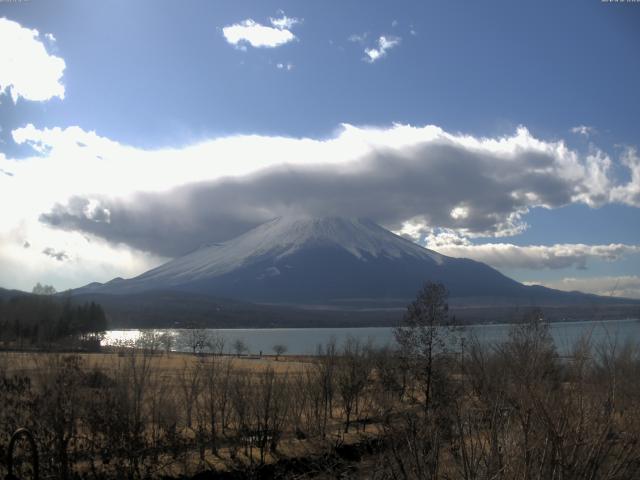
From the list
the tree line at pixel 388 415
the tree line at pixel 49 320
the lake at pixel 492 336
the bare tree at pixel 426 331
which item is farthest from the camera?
the tree line at pixel 49 320

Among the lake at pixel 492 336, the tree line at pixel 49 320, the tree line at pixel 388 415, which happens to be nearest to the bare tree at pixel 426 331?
the tree line at pixel 388 415

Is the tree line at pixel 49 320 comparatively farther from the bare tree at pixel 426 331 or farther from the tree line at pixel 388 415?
the bare tree at pixel 426 331

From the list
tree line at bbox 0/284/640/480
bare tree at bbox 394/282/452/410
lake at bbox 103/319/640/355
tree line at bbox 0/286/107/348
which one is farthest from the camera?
tree line at bbox 0/286/107/348

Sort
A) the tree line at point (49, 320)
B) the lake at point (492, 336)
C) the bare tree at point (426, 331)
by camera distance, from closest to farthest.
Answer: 1. the lake at point (492, 336)
2. the bare tree at point (426, 331)
3. the tree line at point (49, 320)

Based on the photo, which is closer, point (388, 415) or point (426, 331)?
point (388, 415)

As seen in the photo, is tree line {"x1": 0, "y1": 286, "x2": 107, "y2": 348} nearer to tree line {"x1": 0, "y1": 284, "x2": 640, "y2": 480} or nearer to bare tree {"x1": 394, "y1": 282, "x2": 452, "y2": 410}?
tree line {"x1": 0, "y1": 284, "x2": 640, "y2": 480}

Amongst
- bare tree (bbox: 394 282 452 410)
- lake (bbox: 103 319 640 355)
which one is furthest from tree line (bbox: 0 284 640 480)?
lake (bbox: 103 319 640 355)

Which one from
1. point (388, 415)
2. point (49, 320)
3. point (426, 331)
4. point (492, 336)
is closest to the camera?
point (388, 415)

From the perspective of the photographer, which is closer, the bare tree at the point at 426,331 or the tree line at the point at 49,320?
the bare tree at the point at 426,331

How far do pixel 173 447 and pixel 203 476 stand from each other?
137cm

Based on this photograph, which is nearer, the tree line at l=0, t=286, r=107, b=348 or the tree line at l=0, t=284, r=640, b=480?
the tree line at l=0, t=284, r=640, b=480

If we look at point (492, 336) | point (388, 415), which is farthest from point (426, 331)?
point (388, 415)

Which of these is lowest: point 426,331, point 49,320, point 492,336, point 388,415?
point 49,320

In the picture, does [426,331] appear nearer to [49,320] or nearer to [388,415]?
[388,415]
